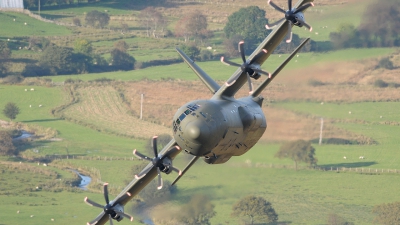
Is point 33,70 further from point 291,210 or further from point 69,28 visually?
point 291,210

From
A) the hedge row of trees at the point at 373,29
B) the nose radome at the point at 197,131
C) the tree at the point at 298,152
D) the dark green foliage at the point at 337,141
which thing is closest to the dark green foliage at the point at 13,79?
the hedge row of trees at the point at 373,29

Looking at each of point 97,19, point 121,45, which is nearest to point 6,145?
point 121,45

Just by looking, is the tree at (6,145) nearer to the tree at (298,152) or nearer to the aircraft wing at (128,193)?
the tree at (298,152)

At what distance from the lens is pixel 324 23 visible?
11100 cm

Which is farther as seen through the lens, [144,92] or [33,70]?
[33,70]

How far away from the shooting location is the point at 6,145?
129625 millimetres

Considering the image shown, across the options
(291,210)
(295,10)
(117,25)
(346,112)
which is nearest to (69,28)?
(117,25)

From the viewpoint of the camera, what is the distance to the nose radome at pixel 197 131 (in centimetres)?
6256

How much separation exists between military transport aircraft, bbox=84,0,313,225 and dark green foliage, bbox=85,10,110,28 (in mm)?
117029

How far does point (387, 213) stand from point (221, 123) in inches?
1490

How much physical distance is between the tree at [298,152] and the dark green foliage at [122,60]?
6408 centimetres

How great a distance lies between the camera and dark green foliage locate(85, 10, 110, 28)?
628 ft

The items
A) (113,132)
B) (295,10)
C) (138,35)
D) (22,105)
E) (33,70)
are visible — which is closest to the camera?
(295,10)

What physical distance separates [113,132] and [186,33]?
174 ft
